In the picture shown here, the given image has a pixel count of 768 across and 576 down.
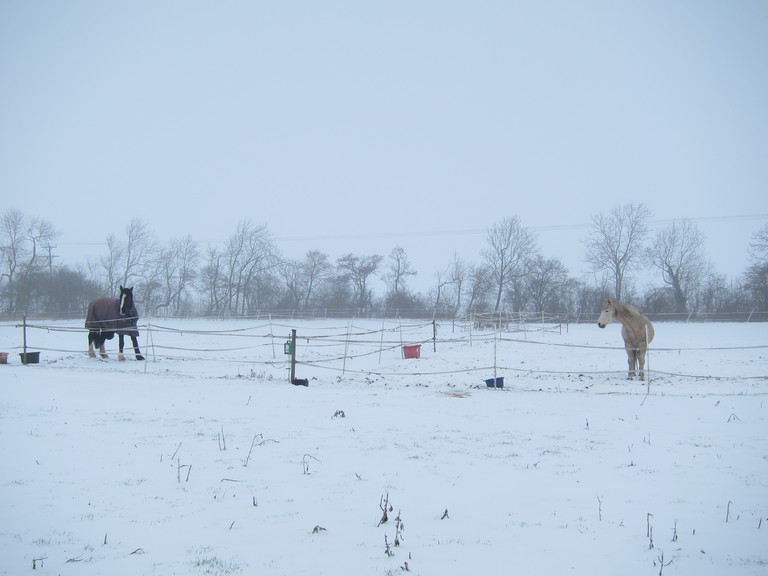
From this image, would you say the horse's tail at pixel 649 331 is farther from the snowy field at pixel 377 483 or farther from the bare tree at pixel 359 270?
the bare tree at pixel 359 270

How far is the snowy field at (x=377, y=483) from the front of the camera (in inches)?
124

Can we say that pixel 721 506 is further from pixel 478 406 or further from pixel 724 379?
pixel 724 379

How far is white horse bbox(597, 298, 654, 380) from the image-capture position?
1277cm

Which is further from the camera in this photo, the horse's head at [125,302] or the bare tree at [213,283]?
the bare tree at [213,283]

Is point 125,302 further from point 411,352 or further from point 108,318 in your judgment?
point 411,352

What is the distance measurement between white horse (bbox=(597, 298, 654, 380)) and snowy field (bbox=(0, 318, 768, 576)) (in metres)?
2.70

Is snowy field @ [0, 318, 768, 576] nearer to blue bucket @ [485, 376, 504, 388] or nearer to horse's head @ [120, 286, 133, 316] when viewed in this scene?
blue bucket @ [485, 376, 504, 388]

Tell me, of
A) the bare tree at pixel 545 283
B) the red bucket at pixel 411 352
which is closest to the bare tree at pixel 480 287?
the bare tree at pixel 545 283

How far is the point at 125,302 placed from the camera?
56.3 feet

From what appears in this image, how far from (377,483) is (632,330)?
11053 mm

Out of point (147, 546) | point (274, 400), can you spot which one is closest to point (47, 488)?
point (147, 546)

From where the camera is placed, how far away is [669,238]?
155 feet

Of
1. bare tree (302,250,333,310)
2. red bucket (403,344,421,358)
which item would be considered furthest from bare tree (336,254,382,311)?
red bucket (403,344,421,358)

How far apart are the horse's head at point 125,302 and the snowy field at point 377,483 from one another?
7339 mm
